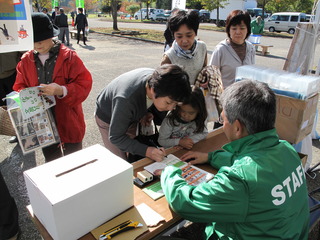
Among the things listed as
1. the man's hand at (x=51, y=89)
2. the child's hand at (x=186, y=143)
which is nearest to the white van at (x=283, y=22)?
the child's hand at (x=186, y=143)

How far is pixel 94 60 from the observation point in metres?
8.82

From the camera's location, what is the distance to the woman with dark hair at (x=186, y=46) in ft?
7.93

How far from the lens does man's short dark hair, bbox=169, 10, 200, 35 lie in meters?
2.39

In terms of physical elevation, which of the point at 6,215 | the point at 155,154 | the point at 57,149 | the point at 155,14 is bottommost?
the point at 6,215

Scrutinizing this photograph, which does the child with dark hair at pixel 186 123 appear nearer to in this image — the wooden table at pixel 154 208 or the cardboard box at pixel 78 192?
the wooden table at pixel 154 208

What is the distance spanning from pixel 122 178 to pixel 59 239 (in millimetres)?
369

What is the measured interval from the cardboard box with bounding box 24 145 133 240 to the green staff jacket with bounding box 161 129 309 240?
30 cm

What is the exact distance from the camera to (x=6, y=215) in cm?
191

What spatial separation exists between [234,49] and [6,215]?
269 cm

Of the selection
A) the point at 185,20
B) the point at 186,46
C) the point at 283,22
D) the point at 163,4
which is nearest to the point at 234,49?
the point at 186,46

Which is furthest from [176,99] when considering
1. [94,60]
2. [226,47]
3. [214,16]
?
[214,16]

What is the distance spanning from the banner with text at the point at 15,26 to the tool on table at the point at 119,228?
1.24 metres

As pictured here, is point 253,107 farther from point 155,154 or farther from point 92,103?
point 92,103

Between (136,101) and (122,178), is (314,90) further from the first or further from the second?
(122,178)
